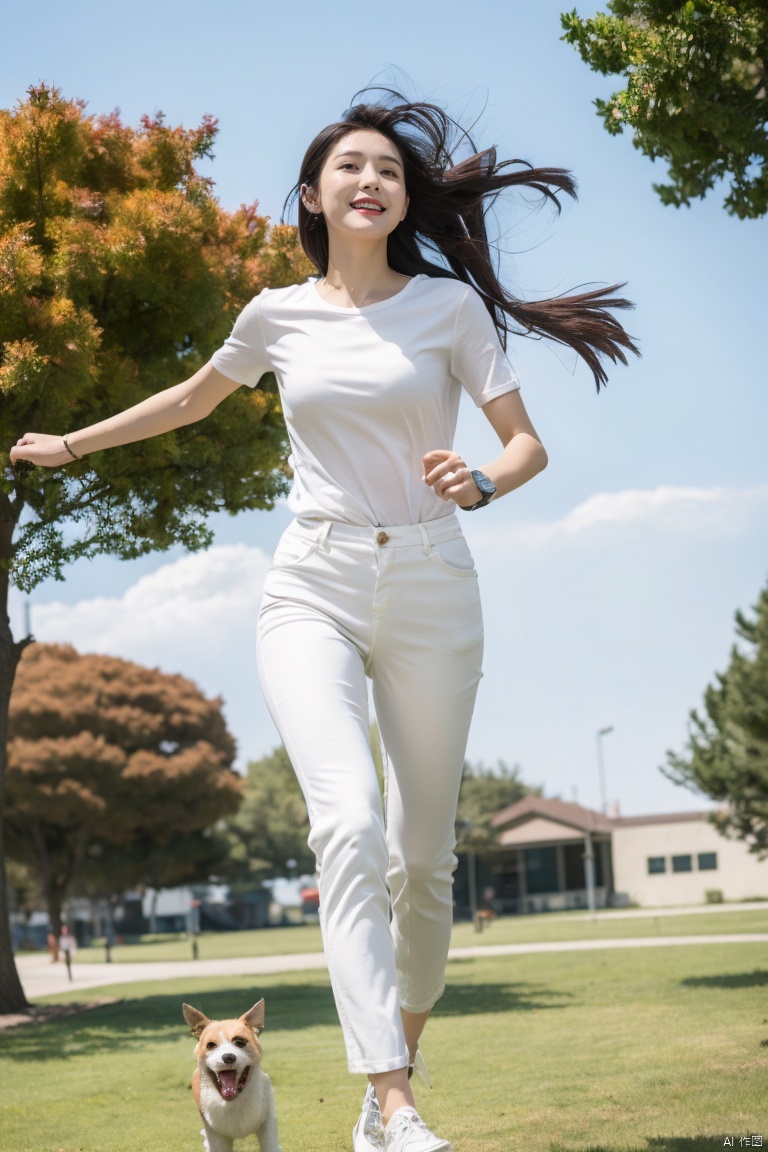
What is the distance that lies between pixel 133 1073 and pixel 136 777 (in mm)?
34925

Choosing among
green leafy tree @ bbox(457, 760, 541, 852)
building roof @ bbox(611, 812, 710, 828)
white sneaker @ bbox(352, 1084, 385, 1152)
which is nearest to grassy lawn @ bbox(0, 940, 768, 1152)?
white sneaker @ bbox(352, 1084, 385, 1152)

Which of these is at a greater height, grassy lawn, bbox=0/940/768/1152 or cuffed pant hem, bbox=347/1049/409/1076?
cuffed pant hem, bbox=347/1049/409/1076

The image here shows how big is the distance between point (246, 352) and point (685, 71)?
4559 mm

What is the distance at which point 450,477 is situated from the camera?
122 inches

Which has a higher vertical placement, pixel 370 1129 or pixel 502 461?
pixel 502 461

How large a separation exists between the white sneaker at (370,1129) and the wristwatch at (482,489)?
4.80 ft

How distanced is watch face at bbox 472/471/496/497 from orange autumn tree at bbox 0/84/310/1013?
8.92 m

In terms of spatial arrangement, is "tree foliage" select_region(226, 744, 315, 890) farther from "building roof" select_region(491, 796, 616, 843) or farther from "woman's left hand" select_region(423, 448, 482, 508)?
"woman's left hand" select_region(423, 448, 482, 508)

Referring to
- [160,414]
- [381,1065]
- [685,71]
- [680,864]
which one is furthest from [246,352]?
[680,864]

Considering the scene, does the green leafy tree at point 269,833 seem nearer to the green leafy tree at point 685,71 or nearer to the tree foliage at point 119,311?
the tree foliage at point 119,311

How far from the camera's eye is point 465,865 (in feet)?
230

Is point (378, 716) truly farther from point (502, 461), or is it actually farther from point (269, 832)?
point (269, 832)

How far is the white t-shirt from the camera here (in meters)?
3.36

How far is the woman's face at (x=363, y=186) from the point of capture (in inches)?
140
